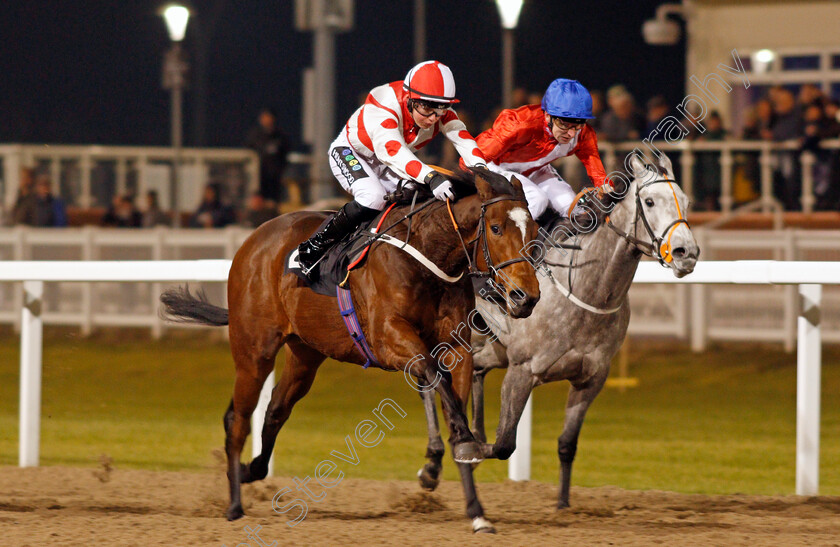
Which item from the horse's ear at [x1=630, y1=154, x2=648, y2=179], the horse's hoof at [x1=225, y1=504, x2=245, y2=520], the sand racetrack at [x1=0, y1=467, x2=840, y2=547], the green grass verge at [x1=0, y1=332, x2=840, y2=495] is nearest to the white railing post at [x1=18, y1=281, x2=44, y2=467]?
the sand racetrack at [x1=0, y1=467, x2=840, y2=547]

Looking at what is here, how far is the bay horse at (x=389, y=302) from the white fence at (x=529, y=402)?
529 millimetres

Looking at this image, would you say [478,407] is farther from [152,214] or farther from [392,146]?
[152,214]

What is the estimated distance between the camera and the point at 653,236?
4.77m

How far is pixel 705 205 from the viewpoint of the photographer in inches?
505

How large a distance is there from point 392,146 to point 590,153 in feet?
4.05

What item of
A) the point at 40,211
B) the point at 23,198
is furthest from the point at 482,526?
the point at 23,198

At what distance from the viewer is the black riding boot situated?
486 centimetres

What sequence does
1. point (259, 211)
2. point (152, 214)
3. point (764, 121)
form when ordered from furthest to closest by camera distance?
point (152, 214)
point (259, 211)
point (764, 121)

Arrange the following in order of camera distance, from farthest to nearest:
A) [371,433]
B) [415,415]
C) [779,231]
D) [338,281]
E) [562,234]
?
[779,231] < [415,415] < [371,433] < [562,234] < [338,281]

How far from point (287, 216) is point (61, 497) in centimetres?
156

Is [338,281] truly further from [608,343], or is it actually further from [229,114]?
[229,114]

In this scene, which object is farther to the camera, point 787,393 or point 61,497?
point 787,393

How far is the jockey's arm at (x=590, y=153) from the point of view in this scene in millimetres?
5402

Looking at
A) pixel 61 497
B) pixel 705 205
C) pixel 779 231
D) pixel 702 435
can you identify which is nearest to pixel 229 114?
pixel 705 205
